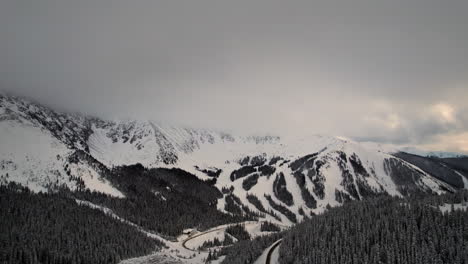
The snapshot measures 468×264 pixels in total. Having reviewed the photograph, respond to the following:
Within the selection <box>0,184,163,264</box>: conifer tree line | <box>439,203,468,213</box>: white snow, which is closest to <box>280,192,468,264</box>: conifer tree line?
<box>439,203,468,213</box>: white snow

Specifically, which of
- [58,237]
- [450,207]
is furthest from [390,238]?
[58,237]

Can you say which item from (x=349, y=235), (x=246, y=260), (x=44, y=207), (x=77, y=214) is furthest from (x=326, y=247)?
(x=44, y=207)

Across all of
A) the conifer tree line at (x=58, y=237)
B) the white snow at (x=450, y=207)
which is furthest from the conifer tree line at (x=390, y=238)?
the conifer tree line at (x=58, y=237)

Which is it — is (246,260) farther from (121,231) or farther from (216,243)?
(121,231)

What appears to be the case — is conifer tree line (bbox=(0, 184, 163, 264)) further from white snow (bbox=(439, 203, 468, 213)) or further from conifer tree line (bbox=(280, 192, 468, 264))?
white snow (bbox=(439, 203, 468, 213))

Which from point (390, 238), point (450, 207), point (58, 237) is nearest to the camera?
point (390, 238)

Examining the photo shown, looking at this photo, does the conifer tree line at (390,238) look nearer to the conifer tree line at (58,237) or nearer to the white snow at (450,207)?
the white snow at (450,207)

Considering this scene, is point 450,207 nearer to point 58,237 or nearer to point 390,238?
point 390,238
